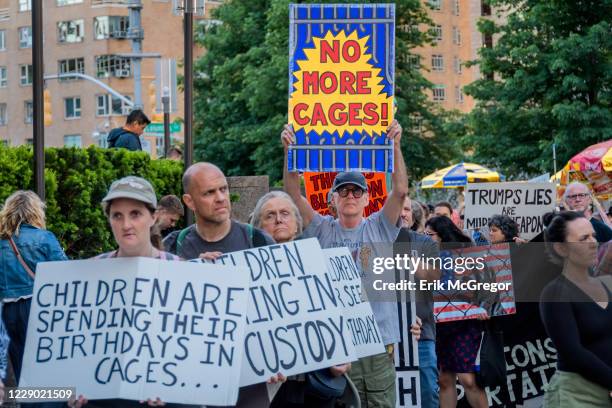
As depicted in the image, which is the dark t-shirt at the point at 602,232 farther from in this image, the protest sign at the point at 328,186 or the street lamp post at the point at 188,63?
the street lamp post at the point at 188,63

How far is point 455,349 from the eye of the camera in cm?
1121

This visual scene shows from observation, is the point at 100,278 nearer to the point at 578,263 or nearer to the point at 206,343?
the point at 206,343

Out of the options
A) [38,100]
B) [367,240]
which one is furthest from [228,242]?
[38,100]

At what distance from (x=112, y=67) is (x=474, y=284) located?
7789 centimetres

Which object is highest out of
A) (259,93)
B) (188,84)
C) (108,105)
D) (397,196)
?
(108,105)

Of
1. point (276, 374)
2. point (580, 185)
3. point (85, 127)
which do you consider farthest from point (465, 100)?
point (276, 374)

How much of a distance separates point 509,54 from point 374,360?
31276mm

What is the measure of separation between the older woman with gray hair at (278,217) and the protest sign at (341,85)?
93.1 inches

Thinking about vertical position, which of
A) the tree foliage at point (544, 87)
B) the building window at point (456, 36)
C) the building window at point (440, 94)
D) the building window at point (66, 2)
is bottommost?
the tree foliage at point (544, 87)

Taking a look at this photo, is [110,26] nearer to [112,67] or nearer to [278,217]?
[112,67]

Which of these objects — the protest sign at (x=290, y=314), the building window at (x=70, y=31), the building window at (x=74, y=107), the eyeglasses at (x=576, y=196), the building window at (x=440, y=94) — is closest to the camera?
the protest sign at (x=290, y=314)

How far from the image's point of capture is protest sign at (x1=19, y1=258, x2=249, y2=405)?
6070 mm

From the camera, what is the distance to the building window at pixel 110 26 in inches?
3403

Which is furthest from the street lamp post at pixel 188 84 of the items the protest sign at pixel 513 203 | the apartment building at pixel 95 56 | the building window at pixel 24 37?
the building window at pixel 24 37
